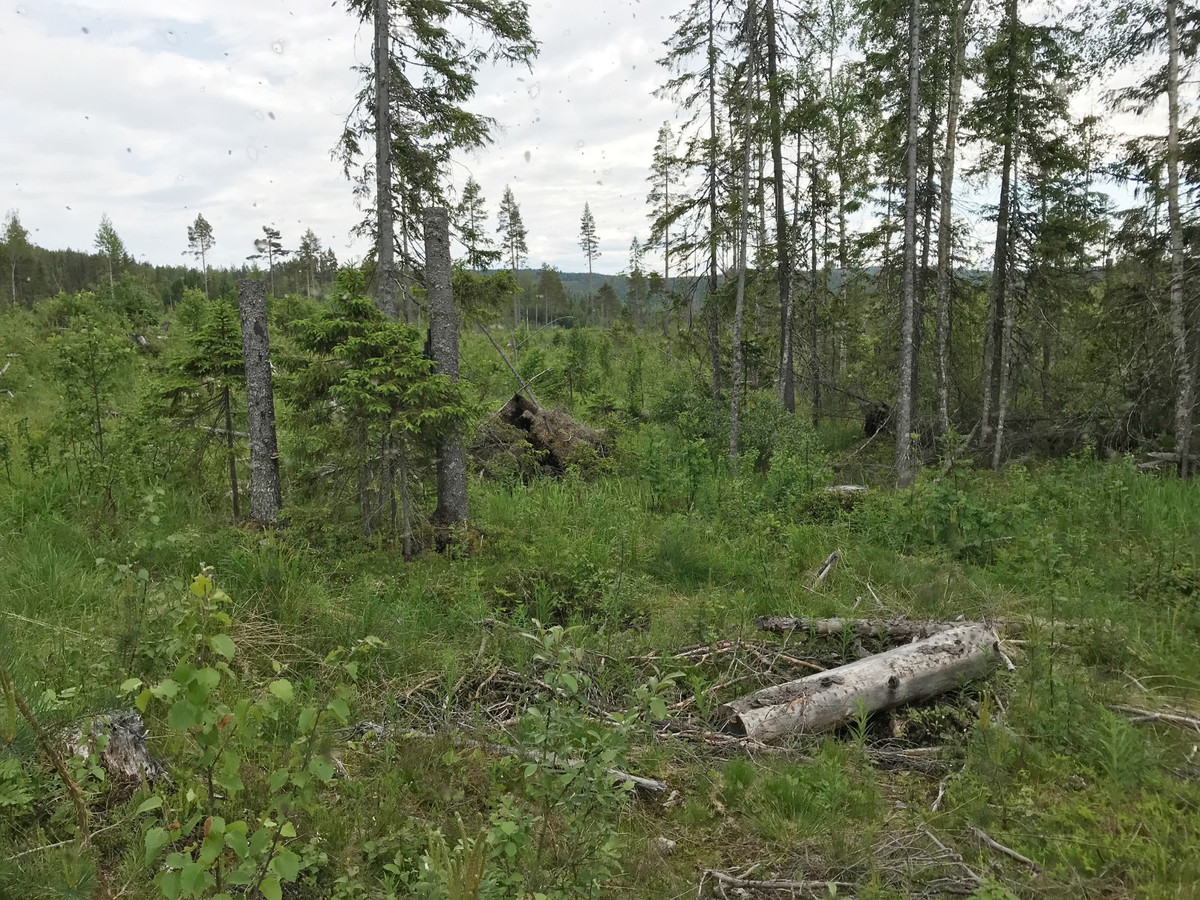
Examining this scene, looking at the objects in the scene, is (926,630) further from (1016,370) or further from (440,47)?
(1016,370)

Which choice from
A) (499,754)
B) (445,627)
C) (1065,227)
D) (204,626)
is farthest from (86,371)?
(1065,227)

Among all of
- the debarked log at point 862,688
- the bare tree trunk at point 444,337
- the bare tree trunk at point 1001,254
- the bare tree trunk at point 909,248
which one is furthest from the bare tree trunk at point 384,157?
the bare tree trunk at point 1001,254

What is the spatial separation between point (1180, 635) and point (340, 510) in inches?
331

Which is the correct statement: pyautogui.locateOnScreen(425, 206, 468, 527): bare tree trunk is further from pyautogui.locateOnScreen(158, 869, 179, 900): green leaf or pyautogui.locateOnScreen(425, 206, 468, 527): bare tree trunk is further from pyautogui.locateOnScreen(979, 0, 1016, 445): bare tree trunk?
pyautogui.locateOnScreen(979, 0, 1016, 445): bare tree trunk

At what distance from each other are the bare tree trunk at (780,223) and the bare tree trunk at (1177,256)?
6534 mm

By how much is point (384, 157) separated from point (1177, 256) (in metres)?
13.8

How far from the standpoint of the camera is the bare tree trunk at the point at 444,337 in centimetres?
786

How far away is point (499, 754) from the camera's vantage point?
13.8 feet

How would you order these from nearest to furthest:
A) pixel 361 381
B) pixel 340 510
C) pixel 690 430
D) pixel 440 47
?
pixel 361 381
pixel 340 510
pixel 440 47
pixel 690 430

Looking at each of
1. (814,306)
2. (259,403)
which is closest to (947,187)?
(814,306)

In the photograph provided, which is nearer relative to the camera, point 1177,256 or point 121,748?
point 121,748

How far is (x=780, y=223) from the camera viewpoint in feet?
51.7

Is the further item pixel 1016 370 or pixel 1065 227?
pixel 1016 370

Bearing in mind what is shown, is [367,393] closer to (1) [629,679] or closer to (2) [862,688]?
(1) [629,679]
